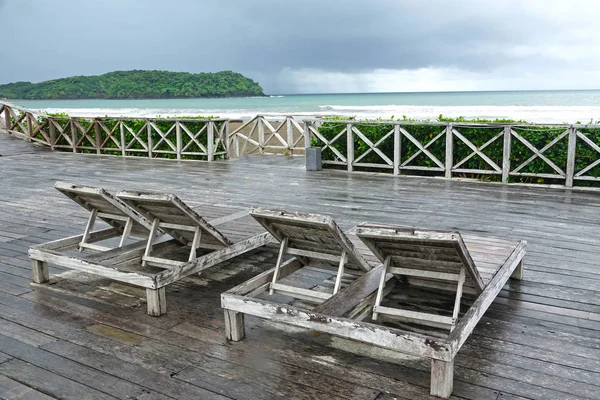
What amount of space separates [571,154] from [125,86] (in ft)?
246

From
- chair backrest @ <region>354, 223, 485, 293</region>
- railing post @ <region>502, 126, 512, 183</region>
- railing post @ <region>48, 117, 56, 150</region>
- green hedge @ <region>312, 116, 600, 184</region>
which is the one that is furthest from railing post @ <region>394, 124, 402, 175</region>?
railing post @ <region>48, 117, 56, 150</region>

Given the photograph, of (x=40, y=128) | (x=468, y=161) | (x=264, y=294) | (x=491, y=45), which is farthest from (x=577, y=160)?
(x=491, y=45)

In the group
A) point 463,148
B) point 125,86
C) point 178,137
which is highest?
point 125,86

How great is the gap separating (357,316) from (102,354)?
1336 millimetres

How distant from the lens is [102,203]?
402 centimetres

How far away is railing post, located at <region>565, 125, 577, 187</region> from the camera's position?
743 centimetres

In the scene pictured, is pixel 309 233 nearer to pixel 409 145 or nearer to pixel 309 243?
pixel 309 243

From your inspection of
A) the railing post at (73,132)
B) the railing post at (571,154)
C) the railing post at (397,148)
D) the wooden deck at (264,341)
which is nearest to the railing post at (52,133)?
the railing post at (73,132)

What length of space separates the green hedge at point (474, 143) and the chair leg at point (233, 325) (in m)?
6.22

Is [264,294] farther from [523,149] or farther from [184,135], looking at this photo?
[184,135]

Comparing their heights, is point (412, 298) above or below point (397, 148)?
below

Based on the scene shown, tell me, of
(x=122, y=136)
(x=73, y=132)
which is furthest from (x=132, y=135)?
(x=73, y=132)

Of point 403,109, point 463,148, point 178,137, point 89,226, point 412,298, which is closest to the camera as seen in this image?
point 412,298

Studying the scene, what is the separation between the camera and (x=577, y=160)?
7543mm
